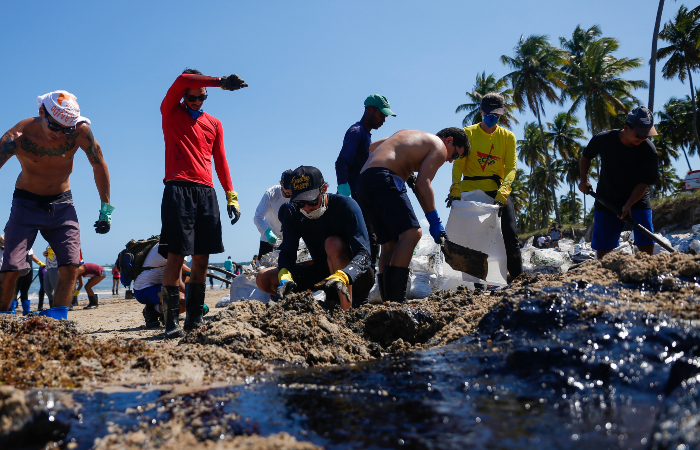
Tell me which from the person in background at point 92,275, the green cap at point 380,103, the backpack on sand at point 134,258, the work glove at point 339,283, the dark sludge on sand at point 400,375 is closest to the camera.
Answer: the dark sludge on sand at point 400,375

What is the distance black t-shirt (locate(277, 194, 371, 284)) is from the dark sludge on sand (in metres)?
0.78

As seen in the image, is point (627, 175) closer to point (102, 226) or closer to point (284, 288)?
point (284, 288)

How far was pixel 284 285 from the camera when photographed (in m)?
3.25

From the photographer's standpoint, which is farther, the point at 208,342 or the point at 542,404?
the point at 208,342

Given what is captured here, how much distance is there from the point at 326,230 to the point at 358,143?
1334 mm

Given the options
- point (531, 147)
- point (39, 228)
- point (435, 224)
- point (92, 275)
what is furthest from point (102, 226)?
point (531, 147)

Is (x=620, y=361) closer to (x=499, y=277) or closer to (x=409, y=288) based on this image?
(x=499, y=277)

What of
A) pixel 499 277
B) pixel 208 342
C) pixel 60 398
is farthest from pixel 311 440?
pixel 499 277

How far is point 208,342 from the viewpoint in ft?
7.88

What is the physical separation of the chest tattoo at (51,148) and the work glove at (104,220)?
51 centimetres

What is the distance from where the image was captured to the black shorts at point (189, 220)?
11.0 feet

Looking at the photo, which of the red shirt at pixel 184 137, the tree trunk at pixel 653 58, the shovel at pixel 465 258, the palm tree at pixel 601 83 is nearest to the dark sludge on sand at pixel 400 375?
the shovel at pixel 465 258

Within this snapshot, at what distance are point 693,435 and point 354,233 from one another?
2.57 meters

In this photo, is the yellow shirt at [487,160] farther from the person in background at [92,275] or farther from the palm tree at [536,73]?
the palm tree at [536,73]
